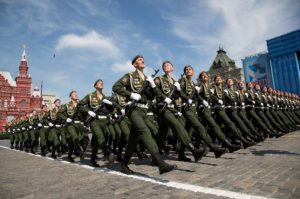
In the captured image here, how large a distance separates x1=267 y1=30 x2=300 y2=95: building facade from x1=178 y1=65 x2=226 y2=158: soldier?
33541 millimetres

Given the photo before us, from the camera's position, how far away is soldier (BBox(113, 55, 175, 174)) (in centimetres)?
463

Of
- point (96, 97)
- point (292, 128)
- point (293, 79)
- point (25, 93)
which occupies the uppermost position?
point (25, 93)

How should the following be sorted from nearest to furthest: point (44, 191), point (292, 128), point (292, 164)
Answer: point (44, 191) → point (292, 164) → point (292, 128)

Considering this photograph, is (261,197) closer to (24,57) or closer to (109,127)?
(109,127)

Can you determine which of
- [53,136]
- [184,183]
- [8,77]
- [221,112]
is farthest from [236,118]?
[8,77]

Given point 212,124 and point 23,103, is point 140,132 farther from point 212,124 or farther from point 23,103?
point 23,103

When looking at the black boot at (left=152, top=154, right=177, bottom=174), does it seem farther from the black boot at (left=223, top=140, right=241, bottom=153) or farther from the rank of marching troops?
the black boot at (left=223, top=140, right=241, bottom=153)

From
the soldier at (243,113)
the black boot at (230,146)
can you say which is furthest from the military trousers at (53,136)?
the soldier at (243,113)

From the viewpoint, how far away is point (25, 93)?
3152 inches

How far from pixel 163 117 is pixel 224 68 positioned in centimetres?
6099

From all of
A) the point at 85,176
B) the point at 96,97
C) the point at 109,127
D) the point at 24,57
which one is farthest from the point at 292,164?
the point at 24,57

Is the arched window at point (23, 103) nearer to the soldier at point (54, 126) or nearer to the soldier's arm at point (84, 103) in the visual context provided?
the soldier at point (54, 126)

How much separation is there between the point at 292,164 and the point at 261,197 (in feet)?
7.29

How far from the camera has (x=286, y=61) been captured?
117 ft
